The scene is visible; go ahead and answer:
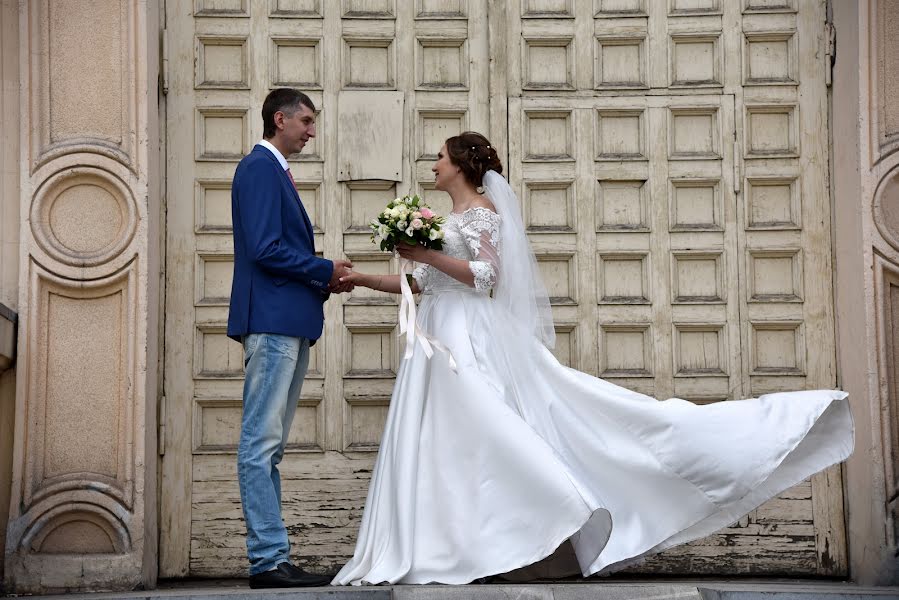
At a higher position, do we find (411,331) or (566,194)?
(566,194)

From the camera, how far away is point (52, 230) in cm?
693

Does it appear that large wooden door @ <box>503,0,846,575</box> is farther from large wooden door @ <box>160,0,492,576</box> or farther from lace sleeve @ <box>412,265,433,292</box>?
lace sleeve @ <box>412,265,433,292</box>

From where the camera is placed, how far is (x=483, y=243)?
261 inches

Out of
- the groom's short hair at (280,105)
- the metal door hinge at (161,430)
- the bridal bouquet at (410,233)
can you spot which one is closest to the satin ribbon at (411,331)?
the bridal bouquet at (410,233)

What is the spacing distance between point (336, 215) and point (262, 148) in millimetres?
1214

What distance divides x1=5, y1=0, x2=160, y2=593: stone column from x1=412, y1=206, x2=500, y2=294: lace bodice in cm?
165

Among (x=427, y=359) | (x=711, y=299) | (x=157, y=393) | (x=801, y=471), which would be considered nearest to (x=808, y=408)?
(x=801, y=471)

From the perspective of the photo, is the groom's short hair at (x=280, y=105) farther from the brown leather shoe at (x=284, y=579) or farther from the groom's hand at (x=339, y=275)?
the brown leather shoe at (x=284, y=579)

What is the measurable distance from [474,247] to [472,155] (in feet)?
1.84

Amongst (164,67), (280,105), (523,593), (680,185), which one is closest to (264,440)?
(523,593)

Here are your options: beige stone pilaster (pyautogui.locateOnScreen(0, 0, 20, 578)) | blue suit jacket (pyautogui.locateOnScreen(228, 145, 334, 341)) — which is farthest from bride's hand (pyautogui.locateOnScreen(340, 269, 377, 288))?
beige stone pilaster (pyautogui.locateOnScreen(0, 0, 20, 578))

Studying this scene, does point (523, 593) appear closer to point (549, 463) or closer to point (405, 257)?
point (549, 463)

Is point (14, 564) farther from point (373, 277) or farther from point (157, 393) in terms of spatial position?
point (373, 277)

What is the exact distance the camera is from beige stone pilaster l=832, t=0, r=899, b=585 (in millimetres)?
6945
